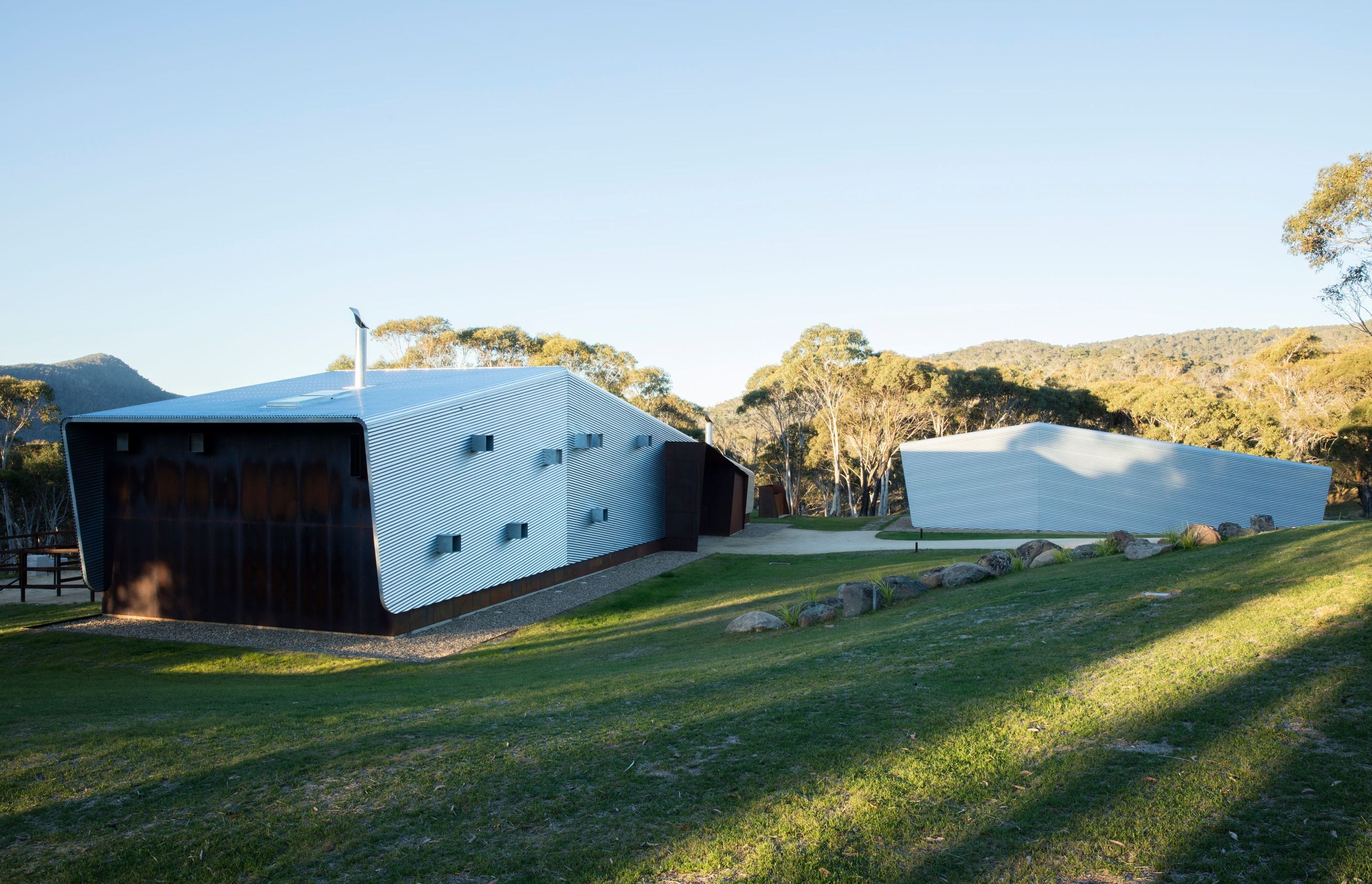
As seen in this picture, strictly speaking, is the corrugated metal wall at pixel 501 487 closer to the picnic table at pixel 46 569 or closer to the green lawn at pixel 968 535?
the picnic table at pixel 46 569

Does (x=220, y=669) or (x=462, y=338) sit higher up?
(x=462, y=338)

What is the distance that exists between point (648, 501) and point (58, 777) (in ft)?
57.4

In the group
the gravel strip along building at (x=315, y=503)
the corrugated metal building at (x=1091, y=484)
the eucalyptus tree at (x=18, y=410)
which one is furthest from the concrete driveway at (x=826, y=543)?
the eucalyptus tree at (x=18, y=410)

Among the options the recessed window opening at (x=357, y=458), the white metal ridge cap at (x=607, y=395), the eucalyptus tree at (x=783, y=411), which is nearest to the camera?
the recessed window opening at (x=357, y=458)

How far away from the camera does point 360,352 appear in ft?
46.1

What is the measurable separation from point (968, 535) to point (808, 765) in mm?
21809

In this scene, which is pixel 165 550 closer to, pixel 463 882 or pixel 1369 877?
pixel 463 882

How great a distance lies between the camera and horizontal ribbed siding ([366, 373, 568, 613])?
1159 cm

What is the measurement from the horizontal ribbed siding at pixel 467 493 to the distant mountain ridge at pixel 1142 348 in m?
72.0

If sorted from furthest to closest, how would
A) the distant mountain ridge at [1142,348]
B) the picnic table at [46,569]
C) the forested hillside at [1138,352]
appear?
the distant mountain ridge at [1142,348] → the forested hillside at [1138,352] → the picnic table at [46,569]

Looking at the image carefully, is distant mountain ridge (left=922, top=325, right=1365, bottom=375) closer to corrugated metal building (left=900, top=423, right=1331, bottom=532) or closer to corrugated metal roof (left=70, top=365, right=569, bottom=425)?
corrugated metal building (left=900, top=423, right=1331, bottom=532)

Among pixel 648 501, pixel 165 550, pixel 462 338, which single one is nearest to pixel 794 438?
pixel 462 338

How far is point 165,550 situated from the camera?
1284 centimetres

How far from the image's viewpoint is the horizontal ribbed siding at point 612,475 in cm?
1759
